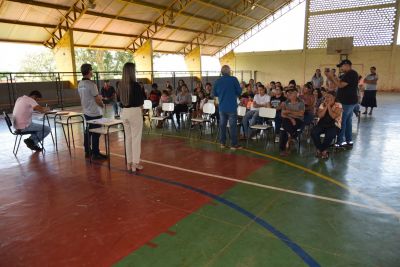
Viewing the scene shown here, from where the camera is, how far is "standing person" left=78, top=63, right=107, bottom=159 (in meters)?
5.04

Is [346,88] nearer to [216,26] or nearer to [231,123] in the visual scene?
[231,123]

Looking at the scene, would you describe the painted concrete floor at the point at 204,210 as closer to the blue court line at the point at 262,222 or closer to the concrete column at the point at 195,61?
the blue court line at the point at 262,222

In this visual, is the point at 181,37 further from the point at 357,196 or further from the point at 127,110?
the point at 357,196

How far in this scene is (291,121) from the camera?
558 centimetres

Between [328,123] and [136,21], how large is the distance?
1464 cm

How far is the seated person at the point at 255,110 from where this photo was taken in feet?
21.7

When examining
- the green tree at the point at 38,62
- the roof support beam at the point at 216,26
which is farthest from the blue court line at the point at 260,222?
the green tree at the point at 38,62

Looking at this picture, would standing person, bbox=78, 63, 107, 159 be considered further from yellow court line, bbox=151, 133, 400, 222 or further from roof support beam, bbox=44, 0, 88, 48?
roof support beam, bbox=44, 0, 88, 48

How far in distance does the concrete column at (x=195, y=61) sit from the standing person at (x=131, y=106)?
19.1 m

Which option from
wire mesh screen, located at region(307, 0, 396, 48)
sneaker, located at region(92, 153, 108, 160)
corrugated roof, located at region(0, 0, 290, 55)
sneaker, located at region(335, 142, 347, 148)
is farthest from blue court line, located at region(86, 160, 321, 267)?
wire mesh screen, located at region(307, 0, 396, 48)

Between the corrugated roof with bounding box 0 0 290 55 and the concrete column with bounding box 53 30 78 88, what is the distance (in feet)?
1.27

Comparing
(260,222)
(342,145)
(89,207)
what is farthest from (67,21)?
(260,222)

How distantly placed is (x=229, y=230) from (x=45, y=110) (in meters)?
4.61

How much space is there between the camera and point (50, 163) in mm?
5246
